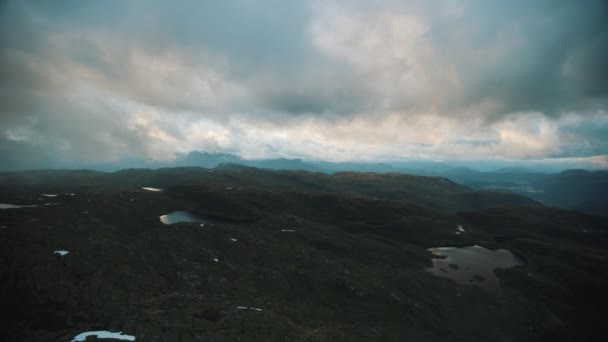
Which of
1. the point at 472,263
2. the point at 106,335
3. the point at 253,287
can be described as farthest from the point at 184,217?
the point at 472,263

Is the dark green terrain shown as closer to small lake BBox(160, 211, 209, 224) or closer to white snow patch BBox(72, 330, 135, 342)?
white snow patch BBox(72, 330, 135, 342)

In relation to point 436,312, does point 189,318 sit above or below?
above

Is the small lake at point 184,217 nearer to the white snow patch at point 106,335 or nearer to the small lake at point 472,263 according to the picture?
the white snow patch at point 106,335

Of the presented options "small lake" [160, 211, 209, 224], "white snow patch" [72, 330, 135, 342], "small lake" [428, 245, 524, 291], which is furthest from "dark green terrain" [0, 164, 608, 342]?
"small lake" [160, 211, 209, 224]

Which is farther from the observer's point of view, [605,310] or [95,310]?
[605,310]

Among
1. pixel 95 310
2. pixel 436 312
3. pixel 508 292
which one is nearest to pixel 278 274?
pixel 95 310

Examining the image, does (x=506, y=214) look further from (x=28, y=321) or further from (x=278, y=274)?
(x=28, y=321)

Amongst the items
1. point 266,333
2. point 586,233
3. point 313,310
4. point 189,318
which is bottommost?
point 586,233

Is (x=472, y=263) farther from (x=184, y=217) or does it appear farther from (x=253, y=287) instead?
(x=184, y=217)

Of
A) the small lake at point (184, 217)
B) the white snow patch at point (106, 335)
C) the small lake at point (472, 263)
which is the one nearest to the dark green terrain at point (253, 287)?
the white snow patch at point (106, 335)
